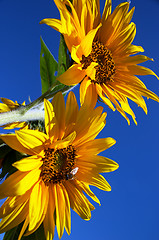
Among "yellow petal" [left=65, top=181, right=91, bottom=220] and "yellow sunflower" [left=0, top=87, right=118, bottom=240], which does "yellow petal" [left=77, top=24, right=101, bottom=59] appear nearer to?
"yellow sunflower" [left=0, top=87, right=118, bottom=240]

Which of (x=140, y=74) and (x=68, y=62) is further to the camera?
(x=140, y=74)

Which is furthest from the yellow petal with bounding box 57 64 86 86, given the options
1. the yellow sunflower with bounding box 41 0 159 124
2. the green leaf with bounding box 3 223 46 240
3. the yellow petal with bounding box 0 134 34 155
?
the green leaf with bounding box 3 223 46 240

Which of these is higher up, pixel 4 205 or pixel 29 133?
pixel 29 133

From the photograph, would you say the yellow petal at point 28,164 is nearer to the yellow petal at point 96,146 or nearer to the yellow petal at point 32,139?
the yellow petal at point 32,139

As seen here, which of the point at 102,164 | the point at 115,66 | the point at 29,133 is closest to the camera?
the point at 29,133

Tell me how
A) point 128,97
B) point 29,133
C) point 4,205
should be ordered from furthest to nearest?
1. point 128,97
2. point 4,205
3. point 29,133

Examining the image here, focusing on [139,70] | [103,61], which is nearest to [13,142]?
[103,61]

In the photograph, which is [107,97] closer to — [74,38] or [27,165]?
[74,38]

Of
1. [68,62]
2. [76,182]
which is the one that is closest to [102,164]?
[76,182]

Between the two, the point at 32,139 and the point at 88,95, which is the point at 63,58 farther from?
the point at 32,139

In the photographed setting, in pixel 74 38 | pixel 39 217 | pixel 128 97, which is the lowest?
pixel 39 217
